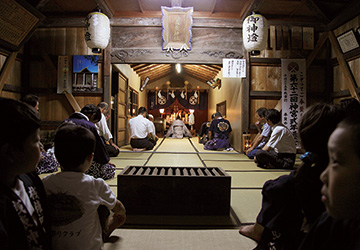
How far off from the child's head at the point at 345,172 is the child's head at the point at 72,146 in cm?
108

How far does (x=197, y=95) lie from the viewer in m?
Answer: 14.0

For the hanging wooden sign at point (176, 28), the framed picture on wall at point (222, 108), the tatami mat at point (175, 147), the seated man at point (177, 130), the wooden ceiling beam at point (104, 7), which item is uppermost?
the wooden ceiling beam at point (104, 7)

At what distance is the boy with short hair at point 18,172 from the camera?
2.57 feet

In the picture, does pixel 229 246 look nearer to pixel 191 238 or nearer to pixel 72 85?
pixel 191 238

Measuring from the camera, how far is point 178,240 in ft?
5.44

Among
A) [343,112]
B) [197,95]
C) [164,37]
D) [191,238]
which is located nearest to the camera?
[343,112]

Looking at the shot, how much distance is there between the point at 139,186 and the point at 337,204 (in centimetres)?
170

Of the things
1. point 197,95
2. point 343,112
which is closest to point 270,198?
point 343,112

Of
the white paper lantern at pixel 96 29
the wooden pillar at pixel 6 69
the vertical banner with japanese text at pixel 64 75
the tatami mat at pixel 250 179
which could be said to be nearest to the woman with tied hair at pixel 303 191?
the tatami mat at pixel 250 179

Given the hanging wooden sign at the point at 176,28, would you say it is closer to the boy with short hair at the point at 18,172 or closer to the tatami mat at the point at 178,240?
the tatami mat at the point at 178,240

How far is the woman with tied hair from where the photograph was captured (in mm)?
997

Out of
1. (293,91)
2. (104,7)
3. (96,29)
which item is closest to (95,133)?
(96,29)

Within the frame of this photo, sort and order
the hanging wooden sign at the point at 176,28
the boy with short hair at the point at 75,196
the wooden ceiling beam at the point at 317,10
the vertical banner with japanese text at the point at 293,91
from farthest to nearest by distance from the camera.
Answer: the vertical banner with japanese text at the point at 293,91, the hanging wooden sign at the point at 176,28, the wooden ceiling beam at the point at 317,10, the boy with short hair at the point at 75,196

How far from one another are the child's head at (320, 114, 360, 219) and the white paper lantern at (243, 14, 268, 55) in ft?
16.2
